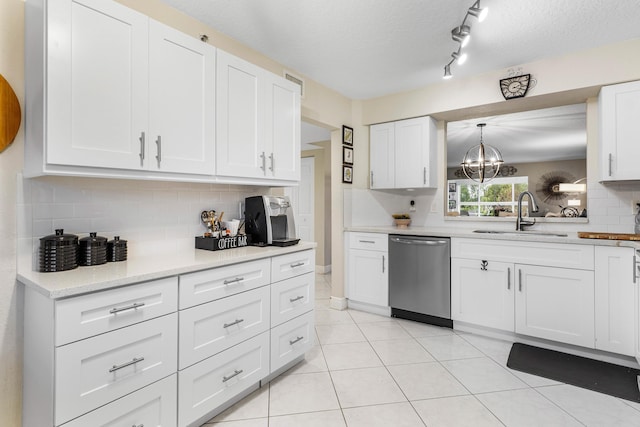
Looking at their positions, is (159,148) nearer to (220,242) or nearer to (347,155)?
(220,242)

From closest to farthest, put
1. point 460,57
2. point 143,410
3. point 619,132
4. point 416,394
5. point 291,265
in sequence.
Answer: point 143,410
point 416,394
point 291,265
point 460,57
point 619,132

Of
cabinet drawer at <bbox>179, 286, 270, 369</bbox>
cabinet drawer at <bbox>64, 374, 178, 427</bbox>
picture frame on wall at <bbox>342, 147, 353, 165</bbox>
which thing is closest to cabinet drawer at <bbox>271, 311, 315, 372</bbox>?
cabinet drawer at <bbox>179, 286, 270, 369</bbox>

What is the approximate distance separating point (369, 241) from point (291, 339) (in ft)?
5.20

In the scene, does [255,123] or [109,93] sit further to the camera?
[255,123]

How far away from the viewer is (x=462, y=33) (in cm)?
210

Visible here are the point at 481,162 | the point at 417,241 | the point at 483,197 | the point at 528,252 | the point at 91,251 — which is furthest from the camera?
the point at 483,197

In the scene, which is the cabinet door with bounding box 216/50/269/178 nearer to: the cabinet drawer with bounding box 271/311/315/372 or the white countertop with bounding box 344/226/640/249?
the cabinet drawer with bounding box 271/311/315/372

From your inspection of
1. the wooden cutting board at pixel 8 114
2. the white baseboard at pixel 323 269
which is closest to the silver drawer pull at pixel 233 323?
the wooden cutting board at pixel 8 114

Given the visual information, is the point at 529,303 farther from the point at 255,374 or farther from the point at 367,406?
the point at 255,374

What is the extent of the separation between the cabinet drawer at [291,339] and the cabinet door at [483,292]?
1.47 metres

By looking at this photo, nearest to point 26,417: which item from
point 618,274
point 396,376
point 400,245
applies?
point 396,376

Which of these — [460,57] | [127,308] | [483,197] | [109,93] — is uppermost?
[460,57]

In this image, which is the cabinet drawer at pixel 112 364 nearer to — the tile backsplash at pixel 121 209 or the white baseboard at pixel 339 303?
the tile backsplash at pixel 121 209

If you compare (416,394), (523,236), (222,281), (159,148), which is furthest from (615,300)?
(159,148)
